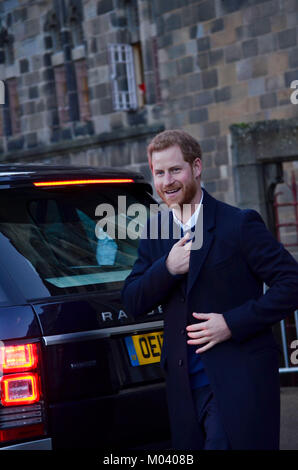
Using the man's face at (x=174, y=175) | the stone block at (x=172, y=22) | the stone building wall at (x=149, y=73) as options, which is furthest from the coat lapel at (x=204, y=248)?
the stone block at (x=172, y=22)

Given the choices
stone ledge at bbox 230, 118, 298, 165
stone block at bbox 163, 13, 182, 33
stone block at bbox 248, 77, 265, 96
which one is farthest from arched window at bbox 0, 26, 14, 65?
stone ledge at bbox 230, 118, 298, 165

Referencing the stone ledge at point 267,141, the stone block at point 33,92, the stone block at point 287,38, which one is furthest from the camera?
the stone block at point 33,92

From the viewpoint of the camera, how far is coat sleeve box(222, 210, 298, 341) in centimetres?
427

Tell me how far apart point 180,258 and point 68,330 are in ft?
2.82

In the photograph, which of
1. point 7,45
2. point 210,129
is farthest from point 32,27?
point 210,129

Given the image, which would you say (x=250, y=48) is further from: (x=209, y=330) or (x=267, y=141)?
(x=209, y=330)

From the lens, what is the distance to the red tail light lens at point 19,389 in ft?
15.6

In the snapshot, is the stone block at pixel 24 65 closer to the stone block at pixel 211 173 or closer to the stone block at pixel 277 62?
the stone block at pixel 211 173

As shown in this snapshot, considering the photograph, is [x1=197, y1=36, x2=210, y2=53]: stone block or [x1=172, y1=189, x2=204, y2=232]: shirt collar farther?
[x1=197, y1=36, x2=210, y2=53]: stone block

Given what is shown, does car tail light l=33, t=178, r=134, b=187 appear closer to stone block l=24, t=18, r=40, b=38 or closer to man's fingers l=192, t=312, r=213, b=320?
man's fingers l=192, t=312, r=213, b=320

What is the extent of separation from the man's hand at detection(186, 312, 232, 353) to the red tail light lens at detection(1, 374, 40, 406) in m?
0.88

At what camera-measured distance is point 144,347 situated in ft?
17.3

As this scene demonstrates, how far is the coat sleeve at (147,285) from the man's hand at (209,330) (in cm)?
18
